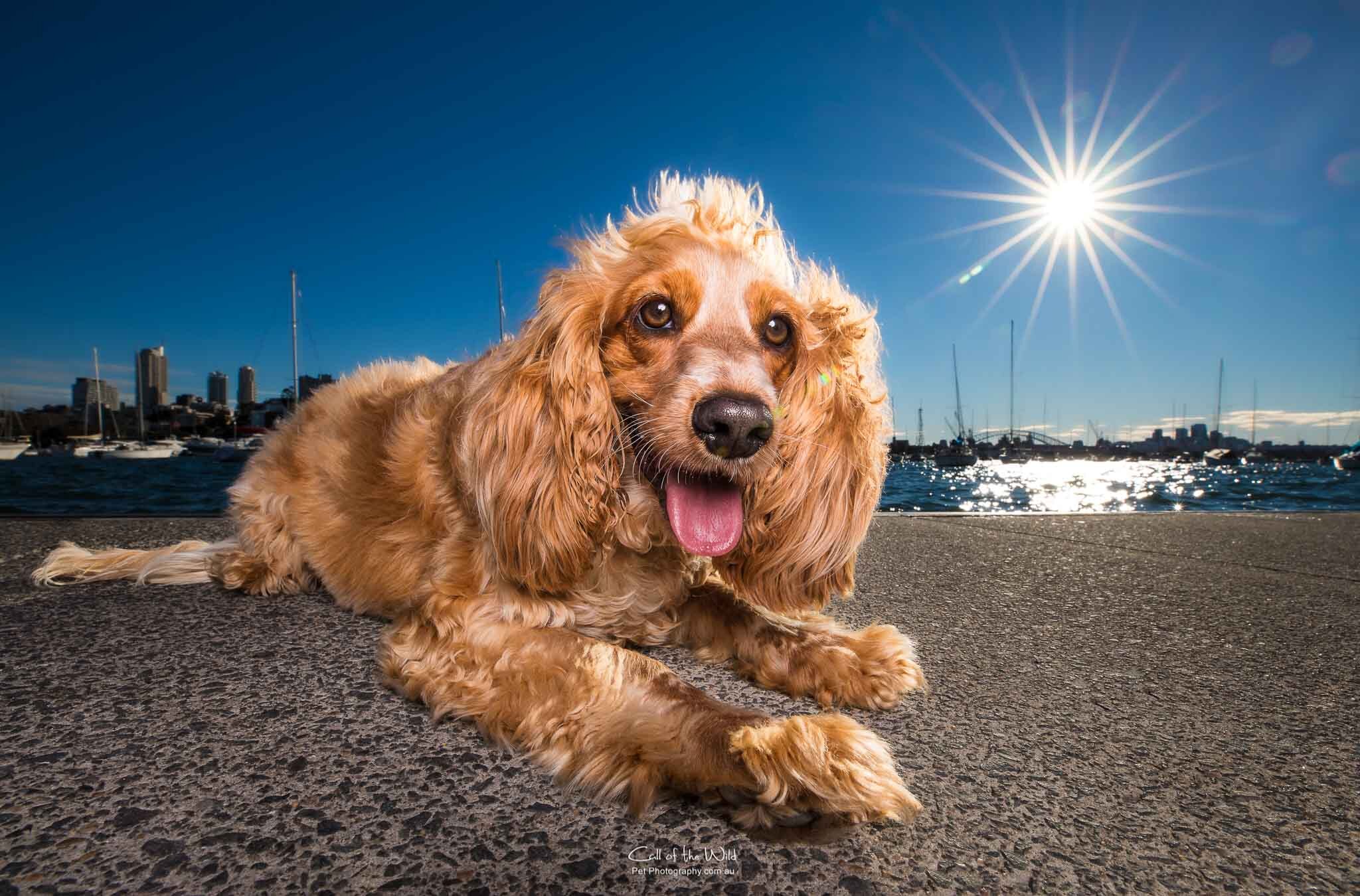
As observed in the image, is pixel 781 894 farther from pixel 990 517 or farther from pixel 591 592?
pixel 990 517

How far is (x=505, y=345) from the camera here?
2.26m

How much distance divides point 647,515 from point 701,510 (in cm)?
18

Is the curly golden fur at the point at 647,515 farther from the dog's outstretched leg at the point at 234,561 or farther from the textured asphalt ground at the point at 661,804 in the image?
the dog's outstretched leg at the point at 234,561

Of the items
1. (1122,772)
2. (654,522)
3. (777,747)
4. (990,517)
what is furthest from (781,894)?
(990,517)

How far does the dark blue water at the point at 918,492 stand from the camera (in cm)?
1098

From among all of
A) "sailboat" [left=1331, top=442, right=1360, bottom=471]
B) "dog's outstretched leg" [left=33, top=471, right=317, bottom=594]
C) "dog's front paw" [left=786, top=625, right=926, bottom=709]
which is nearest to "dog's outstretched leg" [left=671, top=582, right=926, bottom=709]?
"dog's front paw" [left=786, top=625, right=926, bottom=709]

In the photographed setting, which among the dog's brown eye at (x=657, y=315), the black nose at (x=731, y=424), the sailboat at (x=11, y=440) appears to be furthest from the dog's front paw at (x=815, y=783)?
the sailboat at (x=11, y=440)

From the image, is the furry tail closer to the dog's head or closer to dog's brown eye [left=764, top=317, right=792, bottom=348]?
the dog's head

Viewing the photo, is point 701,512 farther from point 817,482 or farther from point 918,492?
point 918,492

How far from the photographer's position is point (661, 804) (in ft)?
4.48

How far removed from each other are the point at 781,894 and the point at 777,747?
0.89 ft

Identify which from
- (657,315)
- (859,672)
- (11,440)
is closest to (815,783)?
(859,672)

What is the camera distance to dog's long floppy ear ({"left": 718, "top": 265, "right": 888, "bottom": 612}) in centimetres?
215

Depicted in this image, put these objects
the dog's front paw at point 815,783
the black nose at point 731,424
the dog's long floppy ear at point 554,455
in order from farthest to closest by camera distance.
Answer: the dog's long floppy ear at point 554,455 → the black nose at point 731,424 → the dog's front paw at point 815,783
